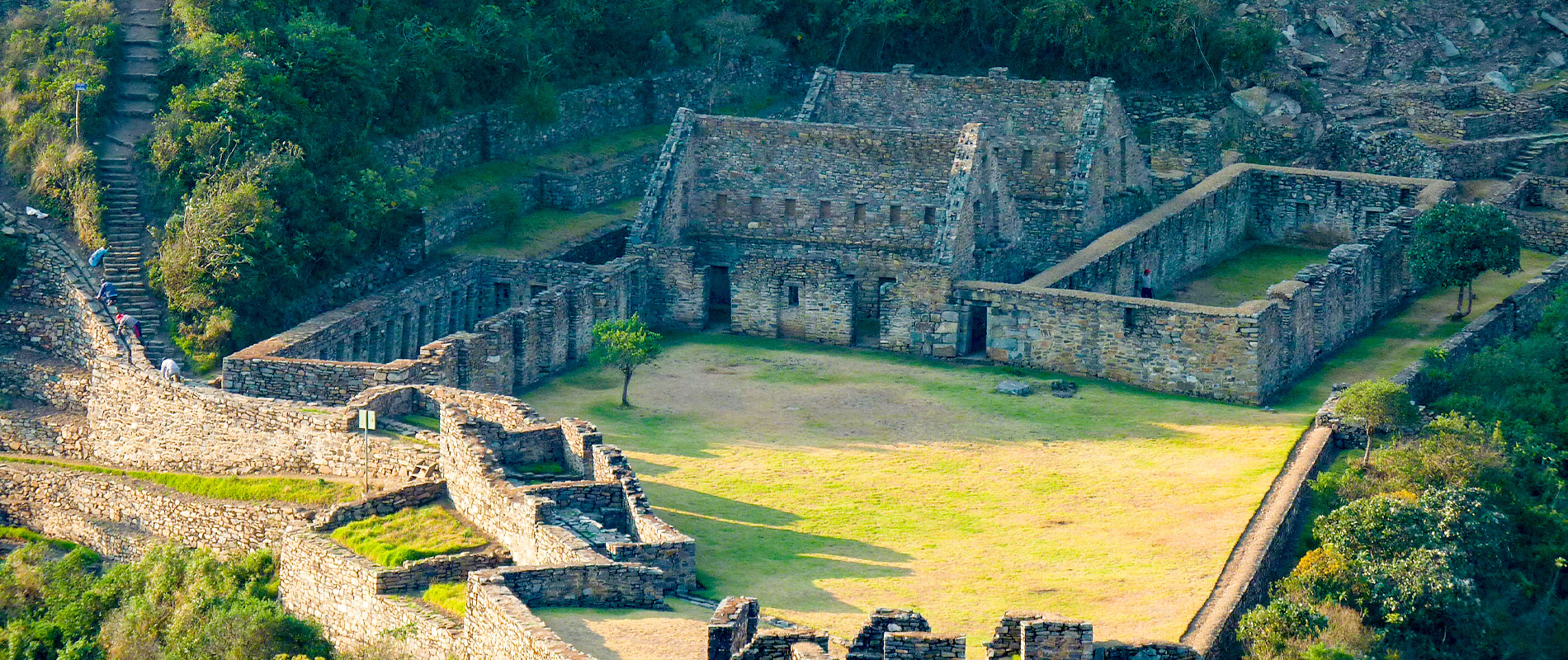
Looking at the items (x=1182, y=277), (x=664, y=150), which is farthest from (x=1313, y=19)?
(x=664, y=150)

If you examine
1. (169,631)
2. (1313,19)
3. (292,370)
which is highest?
(1313,19)

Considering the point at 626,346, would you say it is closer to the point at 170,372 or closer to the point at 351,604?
the point at 170,372

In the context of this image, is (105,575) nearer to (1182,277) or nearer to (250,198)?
(250,198)

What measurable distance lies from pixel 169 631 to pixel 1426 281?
33.4 metres

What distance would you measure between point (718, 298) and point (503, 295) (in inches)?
211

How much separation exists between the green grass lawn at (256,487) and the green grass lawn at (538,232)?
12.8 m

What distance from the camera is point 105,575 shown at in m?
57.6

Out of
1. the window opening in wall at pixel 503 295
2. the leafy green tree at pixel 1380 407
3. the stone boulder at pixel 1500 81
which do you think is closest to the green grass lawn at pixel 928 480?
the leafy green tree at pixel 1380 407

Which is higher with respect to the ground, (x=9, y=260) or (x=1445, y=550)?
(x=9, y=260)

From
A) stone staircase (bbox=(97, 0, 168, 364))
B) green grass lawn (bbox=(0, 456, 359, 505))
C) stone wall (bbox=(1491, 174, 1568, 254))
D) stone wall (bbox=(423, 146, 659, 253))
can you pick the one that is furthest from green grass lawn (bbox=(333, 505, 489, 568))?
stone wall (bbox=(1491, 174, 1568, 254))

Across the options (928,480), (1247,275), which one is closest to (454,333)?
(928,480)

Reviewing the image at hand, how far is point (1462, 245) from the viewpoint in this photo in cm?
7044

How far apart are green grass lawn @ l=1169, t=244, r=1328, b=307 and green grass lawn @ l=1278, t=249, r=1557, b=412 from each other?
3115mm

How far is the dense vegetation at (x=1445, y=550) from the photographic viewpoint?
50750mm
